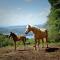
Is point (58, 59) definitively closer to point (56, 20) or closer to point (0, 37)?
point (56, 20)

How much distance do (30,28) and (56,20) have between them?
5.28 meters

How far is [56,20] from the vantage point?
51.3 ft

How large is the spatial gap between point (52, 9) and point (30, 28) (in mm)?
6539

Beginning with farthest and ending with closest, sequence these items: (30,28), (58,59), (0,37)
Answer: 1. (0,37)
2. (30,28)
3. (58,59)

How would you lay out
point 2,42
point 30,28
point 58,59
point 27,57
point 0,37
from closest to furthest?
point 58,59
point 27,57
point 30,28
point 2,42
point 0,37

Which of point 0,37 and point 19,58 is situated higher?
point 0,37

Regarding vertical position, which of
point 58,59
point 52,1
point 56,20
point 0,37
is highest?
point 52,1

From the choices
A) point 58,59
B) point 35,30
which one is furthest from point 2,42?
point 58,59

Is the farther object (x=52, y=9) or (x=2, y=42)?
(x=52, y=9)

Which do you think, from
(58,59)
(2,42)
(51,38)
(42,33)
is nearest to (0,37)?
(2,42)

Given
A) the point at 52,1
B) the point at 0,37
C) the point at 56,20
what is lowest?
the point at 0,37

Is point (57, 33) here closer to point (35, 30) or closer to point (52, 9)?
point (52, 9)

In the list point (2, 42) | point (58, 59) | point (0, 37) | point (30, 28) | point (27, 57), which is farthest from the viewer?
point (0, 37)

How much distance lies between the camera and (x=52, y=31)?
53.4ft
